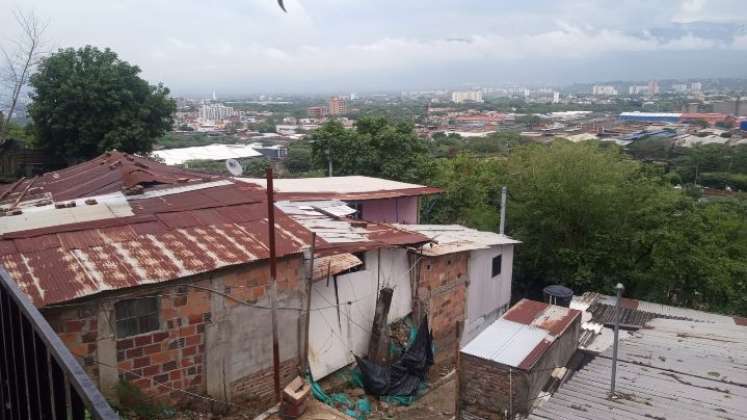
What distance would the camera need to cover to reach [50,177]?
12.4m

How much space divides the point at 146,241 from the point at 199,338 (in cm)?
148

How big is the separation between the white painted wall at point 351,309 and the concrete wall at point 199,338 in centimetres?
63

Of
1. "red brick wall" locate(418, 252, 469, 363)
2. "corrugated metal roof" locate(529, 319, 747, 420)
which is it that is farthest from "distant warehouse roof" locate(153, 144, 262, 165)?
"corrugated metal roof" locate(529, 319, 747, 420)

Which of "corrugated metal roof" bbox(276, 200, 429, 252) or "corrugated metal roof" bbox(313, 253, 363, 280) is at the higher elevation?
"corrugated metal roof" bbox(276, 200, 429, 252)

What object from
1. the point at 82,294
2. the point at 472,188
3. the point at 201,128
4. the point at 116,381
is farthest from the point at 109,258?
the point at 201,128

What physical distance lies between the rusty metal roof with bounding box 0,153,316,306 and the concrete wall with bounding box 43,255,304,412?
0.65 ft

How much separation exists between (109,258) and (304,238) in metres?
2.69

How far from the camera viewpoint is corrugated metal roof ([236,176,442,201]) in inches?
537

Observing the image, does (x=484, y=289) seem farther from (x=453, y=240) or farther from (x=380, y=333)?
(x=380, y=333)

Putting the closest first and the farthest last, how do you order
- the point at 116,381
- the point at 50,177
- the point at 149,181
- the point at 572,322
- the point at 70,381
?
the point at 70,381
the point at 116,381
the point at 572,322
the point at 149,181
the point at 50,177

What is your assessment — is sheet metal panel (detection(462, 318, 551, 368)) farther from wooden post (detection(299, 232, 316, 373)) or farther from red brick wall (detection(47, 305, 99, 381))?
red brick wall (detection(47, 305, 99, 381))

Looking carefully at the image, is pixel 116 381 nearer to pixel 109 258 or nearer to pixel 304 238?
pixel 109 258

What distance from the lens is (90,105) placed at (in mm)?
18500

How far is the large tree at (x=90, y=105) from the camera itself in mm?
18469
